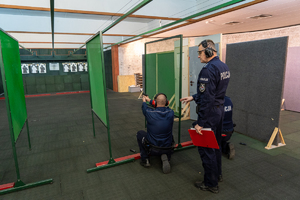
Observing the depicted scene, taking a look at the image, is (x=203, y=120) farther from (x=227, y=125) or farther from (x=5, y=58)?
(x=5, y=58)

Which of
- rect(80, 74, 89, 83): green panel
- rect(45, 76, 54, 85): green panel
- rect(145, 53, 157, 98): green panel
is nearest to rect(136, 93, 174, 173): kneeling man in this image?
rect(145, 53, 157, 98): green panel

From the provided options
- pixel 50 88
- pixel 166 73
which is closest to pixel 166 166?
pixel 166 73

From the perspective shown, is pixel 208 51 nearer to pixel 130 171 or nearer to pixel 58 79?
pixel 130 171

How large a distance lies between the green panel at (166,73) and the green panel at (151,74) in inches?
5.0

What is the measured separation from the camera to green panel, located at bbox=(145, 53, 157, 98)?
391 centimetres

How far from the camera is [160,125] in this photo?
236cm

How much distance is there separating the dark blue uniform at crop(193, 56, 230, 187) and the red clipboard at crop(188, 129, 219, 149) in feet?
0.27

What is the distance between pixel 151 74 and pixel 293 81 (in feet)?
13.7

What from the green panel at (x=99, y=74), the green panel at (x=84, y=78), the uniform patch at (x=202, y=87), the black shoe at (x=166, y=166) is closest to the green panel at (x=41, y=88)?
the green panel at (x=84, y=78)

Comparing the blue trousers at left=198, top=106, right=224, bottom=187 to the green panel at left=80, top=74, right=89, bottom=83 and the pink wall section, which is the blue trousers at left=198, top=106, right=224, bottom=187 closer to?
the pink wall section

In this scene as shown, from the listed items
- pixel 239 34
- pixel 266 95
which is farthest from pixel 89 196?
pixel 239 34

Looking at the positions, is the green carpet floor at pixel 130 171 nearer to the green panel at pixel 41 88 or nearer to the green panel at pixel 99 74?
the green panel at pixel 99 74

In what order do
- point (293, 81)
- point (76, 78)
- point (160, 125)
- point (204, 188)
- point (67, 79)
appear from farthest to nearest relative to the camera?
point (76, 78) → point (67, 79) → point (293, 81) → point (160, 125) → point (204, 188)

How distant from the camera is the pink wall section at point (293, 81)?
518cm
